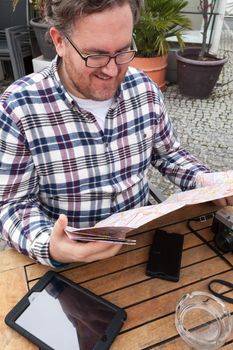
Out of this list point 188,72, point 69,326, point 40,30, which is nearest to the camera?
point 69,326

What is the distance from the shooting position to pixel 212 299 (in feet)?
3.15

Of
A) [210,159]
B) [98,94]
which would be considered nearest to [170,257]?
[98,94]

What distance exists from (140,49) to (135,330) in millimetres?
3954

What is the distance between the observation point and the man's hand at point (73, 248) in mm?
917

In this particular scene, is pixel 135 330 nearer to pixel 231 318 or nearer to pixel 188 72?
pixel 231 318

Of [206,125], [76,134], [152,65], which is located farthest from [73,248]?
[152,65]

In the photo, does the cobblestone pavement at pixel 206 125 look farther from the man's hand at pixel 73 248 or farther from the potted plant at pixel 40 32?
the man's hand at pixel 73 248

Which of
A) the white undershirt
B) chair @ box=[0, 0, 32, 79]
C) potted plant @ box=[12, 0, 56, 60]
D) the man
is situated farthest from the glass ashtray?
chair @ box=[0, 0, 32, 79]

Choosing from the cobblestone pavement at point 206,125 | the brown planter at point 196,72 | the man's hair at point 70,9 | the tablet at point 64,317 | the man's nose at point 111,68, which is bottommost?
the cobblestone pavement at point 206,125

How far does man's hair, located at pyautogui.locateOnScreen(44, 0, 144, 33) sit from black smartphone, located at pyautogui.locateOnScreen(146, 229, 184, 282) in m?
0.78

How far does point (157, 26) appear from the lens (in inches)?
155

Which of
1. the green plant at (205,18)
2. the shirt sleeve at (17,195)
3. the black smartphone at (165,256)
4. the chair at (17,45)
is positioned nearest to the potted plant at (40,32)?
the chair at (17,45)

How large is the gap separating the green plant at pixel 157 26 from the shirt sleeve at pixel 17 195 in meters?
3.36

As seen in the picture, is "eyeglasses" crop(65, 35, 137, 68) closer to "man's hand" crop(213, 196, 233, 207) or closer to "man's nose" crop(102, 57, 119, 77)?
"man's nose" crop(102, 57, 119, 77)
